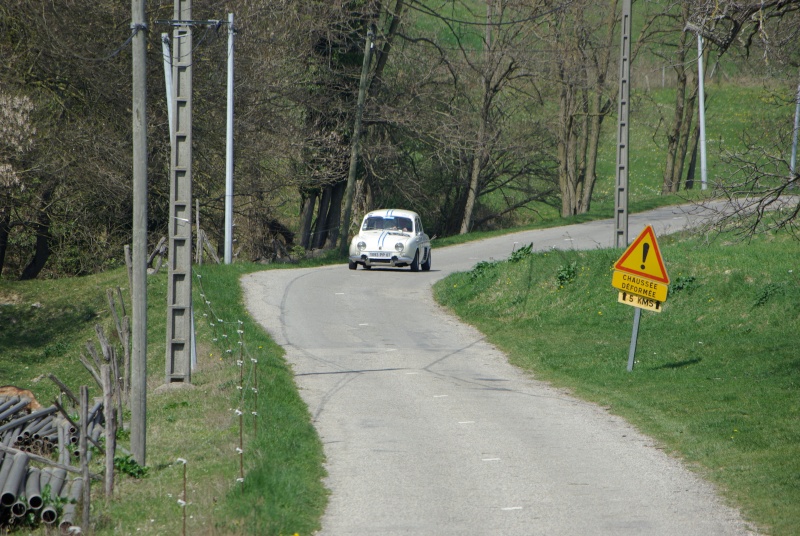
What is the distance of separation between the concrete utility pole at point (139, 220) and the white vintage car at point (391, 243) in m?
16.9

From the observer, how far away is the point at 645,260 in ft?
47.3

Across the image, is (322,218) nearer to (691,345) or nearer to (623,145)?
(623,145)

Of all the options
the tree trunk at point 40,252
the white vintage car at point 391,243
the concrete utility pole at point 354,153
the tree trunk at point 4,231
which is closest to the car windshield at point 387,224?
the white vintage car at point 391,243

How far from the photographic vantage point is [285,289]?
23.5 m

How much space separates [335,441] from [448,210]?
36.3 m

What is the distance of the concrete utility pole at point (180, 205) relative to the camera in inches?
523

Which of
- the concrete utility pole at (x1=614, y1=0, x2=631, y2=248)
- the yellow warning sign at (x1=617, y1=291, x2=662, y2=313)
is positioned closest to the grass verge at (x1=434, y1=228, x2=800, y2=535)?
the yellow warning sign at (x1=617, y1=291, x2=662, y2=313)

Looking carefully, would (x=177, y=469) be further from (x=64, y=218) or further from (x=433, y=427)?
(x=64, y=218)

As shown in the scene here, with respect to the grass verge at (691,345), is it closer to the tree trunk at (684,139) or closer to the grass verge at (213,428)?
the grass verge at (213,428)

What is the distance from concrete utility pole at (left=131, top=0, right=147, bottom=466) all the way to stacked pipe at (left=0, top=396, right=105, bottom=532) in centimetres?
96

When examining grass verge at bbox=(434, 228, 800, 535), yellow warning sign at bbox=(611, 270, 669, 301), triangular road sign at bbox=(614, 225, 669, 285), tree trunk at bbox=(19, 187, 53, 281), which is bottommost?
tree trunk at bbox=(19, 187, 53, 281)

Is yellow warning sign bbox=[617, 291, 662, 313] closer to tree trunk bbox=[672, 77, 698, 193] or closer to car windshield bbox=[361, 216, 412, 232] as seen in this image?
A: car windshield bbox=[361, 216, 412, 232]

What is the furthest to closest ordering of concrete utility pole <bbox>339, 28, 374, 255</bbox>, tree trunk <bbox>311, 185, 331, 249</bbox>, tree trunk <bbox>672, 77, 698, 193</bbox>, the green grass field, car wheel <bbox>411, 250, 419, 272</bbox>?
tree trunk <bbox>672, 77, 698, 193</bbox> → tree trunk <bbox>311, 185, 331, 249</bbox> → concrete utility pole <bbox>339, 28, 374, 255</bbox> → car wheel <bbox>411, 250, 419, 272</bbox> → the green grass field

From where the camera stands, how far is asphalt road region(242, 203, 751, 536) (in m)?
8.09
